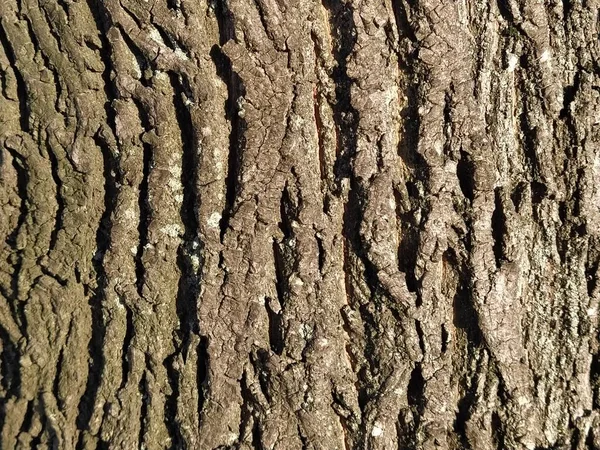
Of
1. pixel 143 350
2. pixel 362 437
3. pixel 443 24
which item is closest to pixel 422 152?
pixel 443 24

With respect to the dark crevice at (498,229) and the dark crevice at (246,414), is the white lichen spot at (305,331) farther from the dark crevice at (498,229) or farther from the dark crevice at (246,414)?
the dark crevice at (498,229)

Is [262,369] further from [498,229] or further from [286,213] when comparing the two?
[498,229]

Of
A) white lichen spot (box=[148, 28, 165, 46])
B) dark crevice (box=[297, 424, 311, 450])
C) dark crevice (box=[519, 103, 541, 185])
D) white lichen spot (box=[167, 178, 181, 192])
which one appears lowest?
dark crevice (box=[297, 424, 311, 450])

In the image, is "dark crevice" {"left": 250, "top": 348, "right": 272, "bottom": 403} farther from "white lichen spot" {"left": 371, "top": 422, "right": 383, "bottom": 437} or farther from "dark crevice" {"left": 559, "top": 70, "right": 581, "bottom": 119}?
"dark crevice" {"left": 559, "top": 70, "right": 581, "bottom": 119}

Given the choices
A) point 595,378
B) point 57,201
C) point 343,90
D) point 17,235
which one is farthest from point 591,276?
point 17,235

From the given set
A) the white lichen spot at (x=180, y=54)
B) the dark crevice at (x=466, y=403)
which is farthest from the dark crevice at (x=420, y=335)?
the white lichen spot at (x=180, y=54)

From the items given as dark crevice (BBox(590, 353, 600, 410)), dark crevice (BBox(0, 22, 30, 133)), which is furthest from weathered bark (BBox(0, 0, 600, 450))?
dark crevice (BBox(0, 22, 30, 133))

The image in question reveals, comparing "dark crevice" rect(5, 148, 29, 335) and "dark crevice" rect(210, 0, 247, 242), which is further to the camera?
"dark crevice" rect(5, 148, 29, 335)
